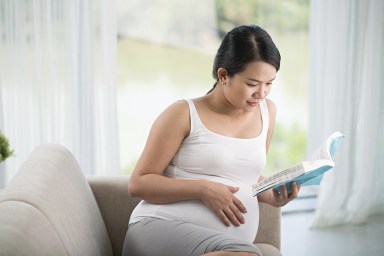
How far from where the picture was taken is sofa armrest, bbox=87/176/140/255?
2.51 meters

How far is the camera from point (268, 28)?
4742 mm

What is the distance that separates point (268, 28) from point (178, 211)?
113 inches

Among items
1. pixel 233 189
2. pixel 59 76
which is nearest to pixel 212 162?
pixel 233 189

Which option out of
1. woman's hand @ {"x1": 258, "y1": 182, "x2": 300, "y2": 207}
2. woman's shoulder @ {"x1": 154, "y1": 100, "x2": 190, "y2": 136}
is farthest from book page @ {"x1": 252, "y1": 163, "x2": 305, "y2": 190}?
woman's shoulder @ {"x1": 154, "y1": 100, "x2": 190, "y2": 136}

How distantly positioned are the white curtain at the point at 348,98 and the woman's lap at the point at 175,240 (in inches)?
97.2

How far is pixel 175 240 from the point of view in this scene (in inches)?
78.2

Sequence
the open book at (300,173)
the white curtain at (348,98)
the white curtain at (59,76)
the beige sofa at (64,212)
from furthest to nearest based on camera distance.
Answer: the white curtain at (348,98), the white curtain at (59,76), the open book at (300,173), the beige sofa at (64,212)

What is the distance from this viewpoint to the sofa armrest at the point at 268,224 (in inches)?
98.4

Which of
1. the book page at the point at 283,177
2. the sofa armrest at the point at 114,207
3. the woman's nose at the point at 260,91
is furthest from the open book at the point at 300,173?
the sofa armrest at the point at 114,207

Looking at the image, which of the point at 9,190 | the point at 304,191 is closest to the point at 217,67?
the point at 9,190

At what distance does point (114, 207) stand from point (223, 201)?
583 millimetres

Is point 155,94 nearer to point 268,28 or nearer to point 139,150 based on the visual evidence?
point 139,150

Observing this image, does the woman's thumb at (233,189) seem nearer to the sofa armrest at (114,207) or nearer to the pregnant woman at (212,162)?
the pregnant woman at (212,162)

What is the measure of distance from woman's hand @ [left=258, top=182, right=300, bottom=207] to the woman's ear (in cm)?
43
